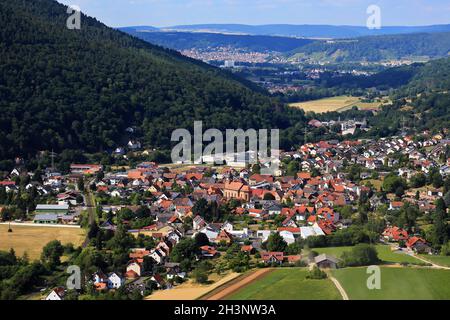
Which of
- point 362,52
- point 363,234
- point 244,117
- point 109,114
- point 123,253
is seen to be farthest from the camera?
point 362,52

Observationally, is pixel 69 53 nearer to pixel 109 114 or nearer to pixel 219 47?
pixel 109 114

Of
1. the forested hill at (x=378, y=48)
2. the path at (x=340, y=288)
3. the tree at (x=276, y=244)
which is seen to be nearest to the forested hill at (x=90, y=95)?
the tree at (x=276, y=244)

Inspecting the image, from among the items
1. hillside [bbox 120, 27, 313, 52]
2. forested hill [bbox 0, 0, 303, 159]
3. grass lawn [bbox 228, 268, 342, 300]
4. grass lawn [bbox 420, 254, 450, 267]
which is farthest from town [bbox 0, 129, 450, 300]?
hillside [bbox 120, 27, 313, 52]

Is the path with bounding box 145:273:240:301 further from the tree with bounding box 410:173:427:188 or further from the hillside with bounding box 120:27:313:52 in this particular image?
the hillside with bounding box 120:27:313:52

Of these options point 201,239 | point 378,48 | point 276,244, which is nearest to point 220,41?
point 378,48

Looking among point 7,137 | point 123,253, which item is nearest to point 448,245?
point 123,253

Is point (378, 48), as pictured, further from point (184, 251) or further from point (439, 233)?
point (184, 251)

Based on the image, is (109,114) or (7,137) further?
(109,114)

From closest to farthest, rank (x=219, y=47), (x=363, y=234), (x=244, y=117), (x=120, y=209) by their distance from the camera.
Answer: (x=363, y=234) → (x=120, y=209) → (x=244, y=117) → (x=219, y=47)
